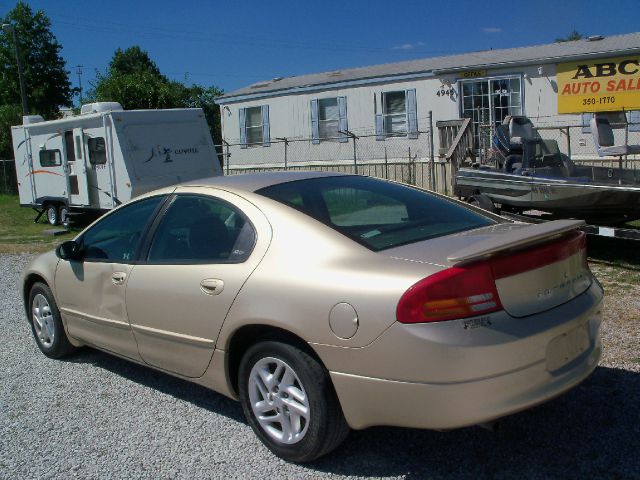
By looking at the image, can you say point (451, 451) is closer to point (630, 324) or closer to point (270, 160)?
point (630, 324)

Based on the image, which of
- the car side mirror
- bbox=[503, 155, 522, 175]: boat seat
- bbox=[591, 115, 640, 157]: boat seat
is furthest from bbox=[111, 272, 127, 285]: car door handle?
bbox=[591, 115, 640, 157]: boat seat

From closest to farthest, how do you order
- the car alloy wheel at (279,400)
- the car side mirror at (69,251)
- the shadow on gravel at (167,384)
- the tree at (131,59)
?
the car alloy wheel at (279,400), the shadow on gravel at (167,384), the car side mirror at (69,251), the tree at (131,59)

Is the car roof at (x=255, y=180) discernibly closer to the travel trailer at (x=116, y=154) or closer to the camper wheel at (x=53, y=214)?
the travel trailer at (x=116, y=154)

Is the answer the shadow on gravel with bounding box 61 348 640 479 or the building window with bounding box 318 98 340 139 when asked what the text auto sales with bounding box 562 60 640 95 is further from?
the shadow on gravel with bounding box 61 348 640 479

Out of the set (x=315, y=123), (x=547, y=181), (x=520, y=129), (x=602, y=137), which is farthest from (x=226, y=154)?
(x=547, y=181)

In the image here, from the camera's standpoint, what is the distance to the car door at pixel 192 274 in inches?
147

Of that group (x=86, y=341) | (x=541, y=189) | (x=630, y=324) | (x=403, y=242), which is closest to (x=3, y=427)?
(x=86, y=341)

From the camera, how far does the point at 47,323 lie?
5551 mm

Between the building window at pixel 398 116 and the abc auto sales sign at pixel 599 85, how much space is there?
4.11 metres

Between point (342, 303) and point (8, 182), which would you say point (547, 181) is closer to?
point (342, 303)

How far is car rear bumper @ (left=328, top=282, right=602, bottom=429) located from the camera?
115 inches

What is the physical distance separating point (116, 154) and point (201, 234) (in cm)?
1068

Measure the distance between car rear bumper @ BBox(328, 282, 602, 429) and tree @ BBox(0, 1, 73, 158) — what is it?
135ft

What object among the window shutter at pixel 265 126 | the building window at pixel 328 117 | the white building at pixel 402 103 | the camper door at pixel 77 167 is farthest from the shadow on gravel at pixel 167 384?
the window shutter at pixel 265 126
